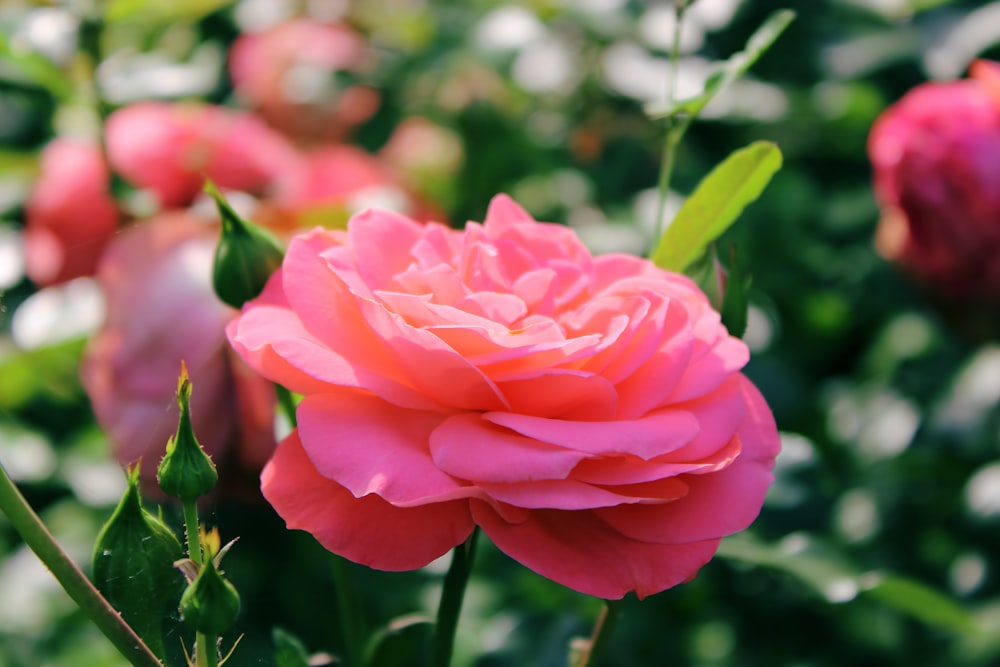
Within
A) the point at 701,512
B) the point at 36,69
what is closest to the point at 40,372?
the point at 36,69

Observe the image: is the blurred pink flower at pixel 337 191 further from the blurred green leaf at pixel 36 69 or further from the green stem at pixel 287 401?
the green stem at pixel 287 401

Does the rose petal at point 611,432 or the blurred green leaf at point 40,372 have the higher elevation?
the rose petal at point 611,432

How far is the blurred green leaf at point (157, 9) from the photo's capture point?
1005mm

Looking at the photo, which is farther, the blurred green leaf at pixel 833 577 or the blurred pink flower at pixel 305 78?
the blurred pink flower at pixel 305 78

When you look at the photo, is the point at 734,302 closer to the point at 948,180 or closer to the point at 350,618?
the point at 350,618

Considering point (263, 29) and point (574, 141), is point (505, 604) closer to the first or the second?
point (574, 141)

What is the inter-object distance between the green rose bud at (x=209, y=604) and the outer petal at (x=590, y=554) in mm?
94

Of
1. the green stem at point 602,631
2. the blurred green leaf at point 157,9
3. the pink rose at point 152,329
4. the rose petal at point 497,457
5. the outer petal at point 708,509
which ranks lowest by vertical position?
the pink rose at point 152,329

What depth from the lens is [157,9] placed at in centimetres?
116

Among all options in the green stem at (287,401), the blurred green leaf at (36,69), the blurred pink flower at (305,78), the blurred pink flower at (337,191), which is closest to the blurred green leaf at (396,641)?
the green stem at (287,401)

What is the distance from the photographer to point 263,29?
125cm

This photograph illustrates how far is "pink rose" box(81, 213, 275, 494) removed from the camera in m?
0.79

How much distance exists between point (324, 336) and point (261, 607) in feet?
1.43

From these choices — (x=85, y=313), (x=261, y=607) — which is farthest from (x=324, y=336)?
(x=85, y=313)
